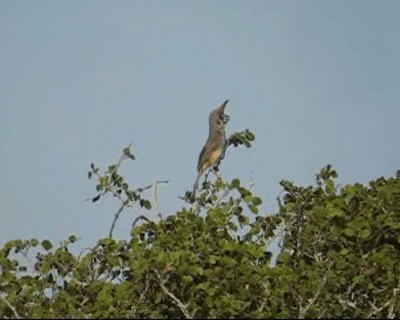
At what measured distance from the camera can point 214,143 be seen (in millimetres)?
13883

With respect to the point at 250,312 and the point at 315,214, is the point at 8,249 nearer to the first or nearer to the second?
the point at 250,312

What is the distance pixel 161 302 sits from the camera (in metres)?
8.93

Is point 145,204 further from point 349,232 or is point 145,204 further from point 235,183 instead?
point 349,232

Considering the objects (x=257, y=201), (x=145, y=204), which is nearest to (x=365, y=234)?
(x=257, y=201)

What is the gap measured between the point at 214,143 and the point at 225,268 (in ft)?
17.2

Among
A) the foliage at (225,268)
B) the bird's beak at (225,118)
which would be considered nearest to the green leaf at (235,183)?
the foliage at (225,268)

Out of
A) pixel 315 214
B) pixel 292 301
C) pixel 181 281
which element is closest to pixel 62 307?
pixel 181 281

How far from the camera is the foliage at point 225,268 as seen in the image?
8.52 m

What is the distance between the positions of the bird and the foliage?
74.7 inches

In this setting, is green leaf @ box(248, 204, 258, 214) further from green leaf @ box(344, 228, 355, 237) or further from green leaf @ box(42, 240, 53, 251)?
green leaf @ box(42, 240, 53, 251)

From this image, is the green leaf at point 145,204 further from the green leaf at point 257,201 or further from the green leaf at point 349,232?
the green leaf at point 349,232

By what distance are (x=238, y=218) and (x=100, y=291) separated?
87.6 inches

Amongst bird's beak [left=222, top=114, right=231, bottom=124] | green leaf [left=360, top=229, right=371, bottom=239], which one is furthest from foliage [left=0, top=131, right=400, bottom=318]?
bird's beak [left=222, top=114, right=231, bottom=124]

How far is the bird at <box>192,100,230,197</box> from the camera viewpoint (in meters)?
13.3
